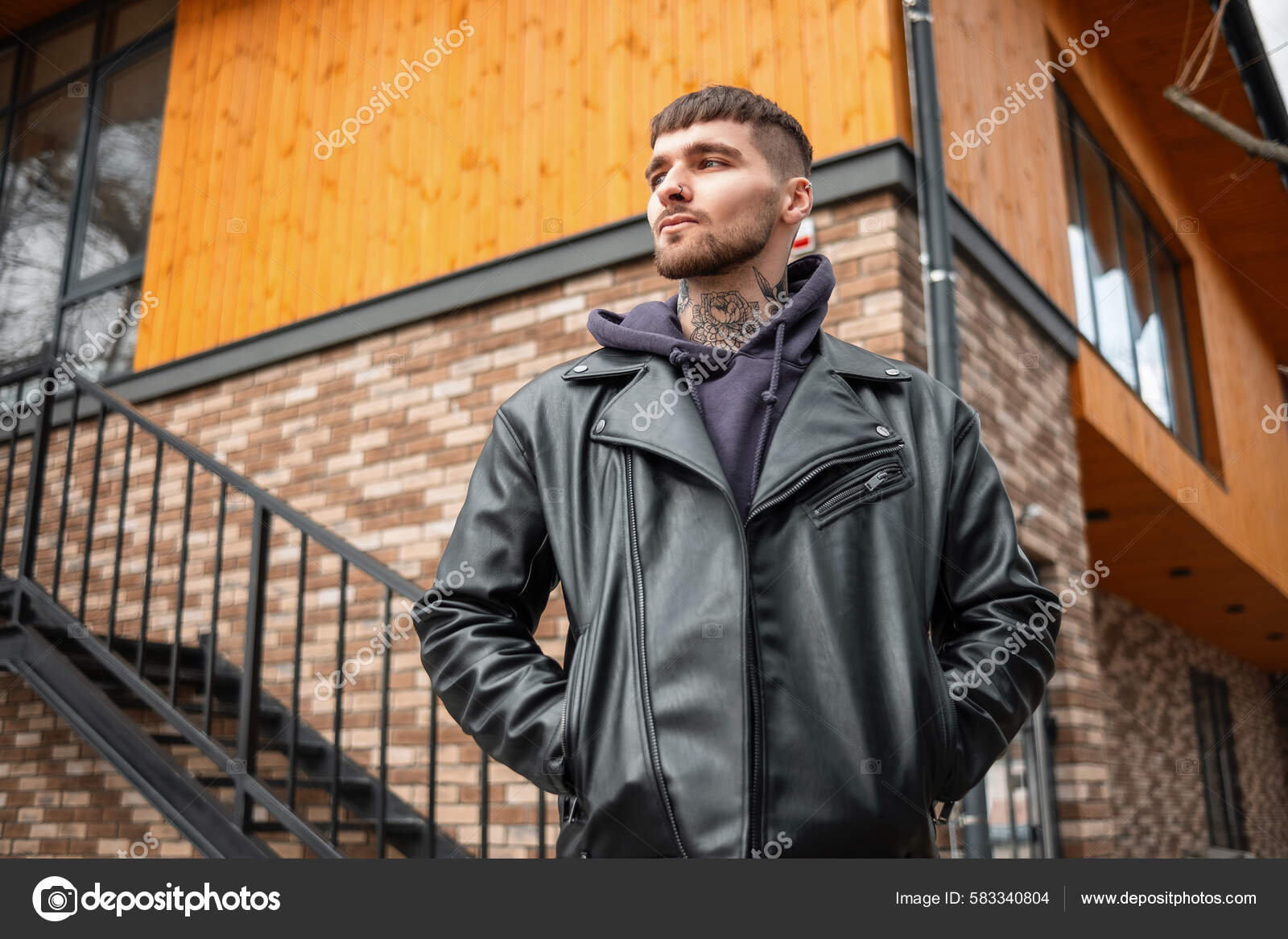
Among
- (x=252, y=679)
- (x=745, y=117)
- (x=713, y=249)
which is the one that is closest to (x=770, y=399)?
(x=713, y=249)

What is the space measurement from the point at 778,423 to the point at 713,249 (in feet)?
1.03

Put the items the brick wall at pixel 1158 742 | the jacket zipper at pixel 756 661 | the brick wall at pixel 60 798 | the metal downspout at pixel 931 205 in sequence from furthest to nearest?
the brick wall at pixel 1158 742
the brick wall at pixel 60 798
the metal downspout at pixel 931 205
the jacket zipper at pixel 756 661

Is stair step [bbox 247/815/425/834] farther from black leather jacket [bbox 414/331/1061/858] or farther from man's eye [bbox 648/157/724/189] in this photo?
man's eye [bbox 648/157/724/189]

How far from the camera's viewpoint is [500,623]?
161 centimetres

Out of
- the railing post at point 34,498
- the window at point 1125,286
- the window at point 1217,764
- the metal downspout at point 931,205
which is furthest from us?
the window at point 1217,764

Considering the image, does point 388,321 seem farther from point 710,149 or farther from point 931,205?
point 710,149

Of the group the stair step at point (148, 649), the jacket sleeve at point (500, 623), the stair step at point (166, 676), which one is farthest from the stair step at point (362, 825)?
the jacket sleeve at point (500, 623)

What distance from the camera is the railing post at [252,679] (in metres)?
3.70

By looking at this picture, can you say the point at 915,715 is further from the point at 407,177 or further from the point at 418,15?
the point at 418,15

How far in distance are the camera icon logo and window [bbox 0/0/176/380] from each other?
670 cm

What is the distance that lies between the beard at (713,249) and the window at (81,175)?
6.33m

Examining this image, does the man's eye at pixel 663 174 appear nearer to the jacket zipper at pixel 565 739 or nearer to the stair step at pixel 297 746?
the jacket zipper at pixel 565 739

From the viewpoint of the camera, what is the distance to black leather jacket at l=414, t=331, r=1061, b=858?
1375 millimetres

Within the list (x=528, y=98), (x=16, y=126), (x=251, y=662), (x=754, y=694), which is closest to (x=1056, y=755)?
(x=251, y=662)
